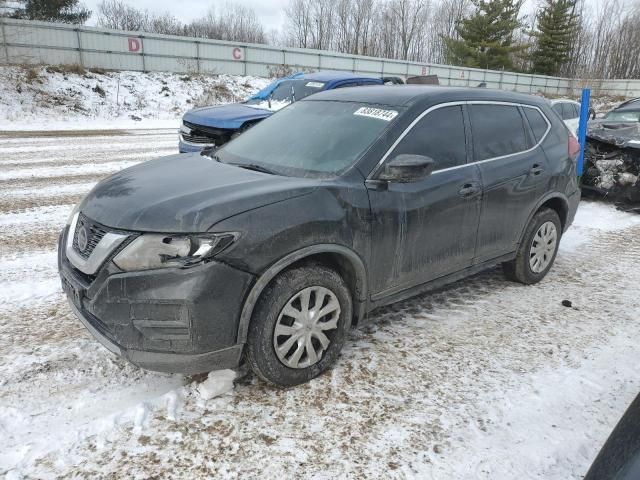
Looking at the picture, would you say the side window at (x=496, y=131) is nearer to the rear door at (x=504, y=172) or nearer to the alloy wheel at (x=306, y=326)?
the rear door at (x=504, y=172)

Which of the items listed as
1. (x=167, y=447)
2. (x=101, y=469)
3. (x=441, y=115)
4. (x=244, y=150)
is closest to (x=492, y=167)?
(x=441, y=115)

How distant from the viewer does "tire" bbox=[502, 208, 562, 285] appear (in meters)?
4.43

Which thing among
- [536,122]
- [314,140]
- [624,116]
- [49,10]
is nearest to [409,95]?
[314,140]

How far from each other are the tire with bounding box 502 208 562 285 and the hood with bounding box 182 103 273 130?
5.12 metres

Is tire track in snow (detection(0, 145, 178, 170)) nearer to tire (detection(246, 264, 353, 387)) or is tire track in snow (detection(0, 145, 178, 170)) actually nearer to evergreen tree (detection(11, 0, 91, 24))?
tire (detection(246, 264, 353, 387))

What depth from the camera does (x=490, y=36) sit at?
52.0 metres

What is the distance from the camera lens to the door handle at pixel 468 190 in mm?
3596

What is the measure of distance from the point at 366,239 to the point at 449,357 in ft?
3.45

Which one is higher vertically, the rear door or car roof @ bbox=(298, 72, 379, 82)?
car roof @ bbox=(298, 72, 379, 82)

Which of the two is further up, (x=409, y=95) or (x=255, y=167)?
(x=409, y=95)

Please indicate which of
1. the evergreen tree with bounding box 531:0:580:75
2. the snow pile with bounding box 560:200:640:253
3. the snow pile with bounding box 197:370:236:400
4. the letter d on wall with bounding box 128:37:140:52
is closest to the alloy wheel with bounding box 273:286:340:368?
the snow pile with bounding box 197:370:236:400

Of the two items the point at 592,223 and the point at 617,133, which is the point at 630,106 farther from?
the point at 592,223

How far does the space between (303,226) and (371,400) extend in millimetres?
1108

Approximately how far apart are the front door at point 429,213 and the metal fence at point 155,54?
84.8ft
